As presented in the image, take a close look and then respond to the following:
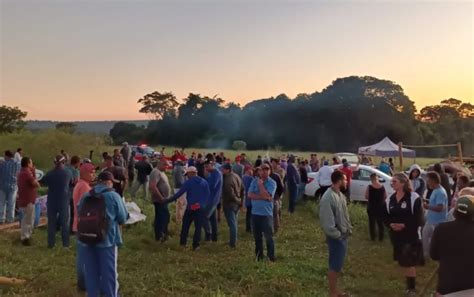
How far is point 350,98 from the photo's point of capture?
6888 cm

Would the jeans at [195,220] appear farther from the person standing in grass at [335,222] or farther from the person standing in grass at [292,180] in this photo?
the person standing in grass at [292,180]

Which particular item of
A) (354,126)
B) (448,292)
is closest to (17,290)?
(448,292)

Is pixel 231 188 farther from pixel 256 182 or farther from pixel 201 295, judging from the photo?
pixel 201 295

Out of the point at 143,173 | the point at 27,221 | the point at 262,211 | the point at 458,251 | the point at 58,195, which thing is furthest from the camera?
the point at 143,173

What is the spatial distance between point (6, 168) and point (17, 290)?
20.5ft

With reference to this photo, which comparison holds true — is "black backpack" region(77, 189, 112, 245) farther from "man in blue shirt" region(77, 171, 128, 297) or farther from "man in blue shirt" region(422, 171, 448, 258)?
"man in blue shirt" region(422, 171, 448, 258)

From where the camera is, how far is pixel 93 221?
5.91 meters

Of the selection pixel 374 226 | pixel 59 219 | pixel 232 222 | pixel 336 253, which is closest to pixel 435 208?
pixel 336 253

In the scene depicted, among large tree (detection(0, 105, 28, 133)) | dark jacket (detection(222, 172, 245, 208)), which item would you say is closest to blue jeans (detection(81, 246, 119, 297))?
dark jacket (detection(222, 172, 245, 208))

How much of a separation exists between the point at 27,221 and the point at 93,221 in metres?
5.61

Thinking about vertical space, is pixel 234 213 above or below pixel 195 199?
below

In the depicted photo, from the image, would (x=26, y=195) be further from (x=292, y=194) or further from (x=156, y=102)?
(x=156, y=102)

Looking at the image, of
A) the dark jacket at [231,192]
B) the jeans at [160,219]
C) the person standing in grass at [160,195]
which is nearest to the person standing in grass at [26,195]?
the person standing in grass at [160,195]

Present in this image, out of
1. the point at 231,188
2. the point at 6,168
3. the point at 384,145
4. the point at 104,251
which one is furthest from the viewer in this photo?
the point at 384,145
